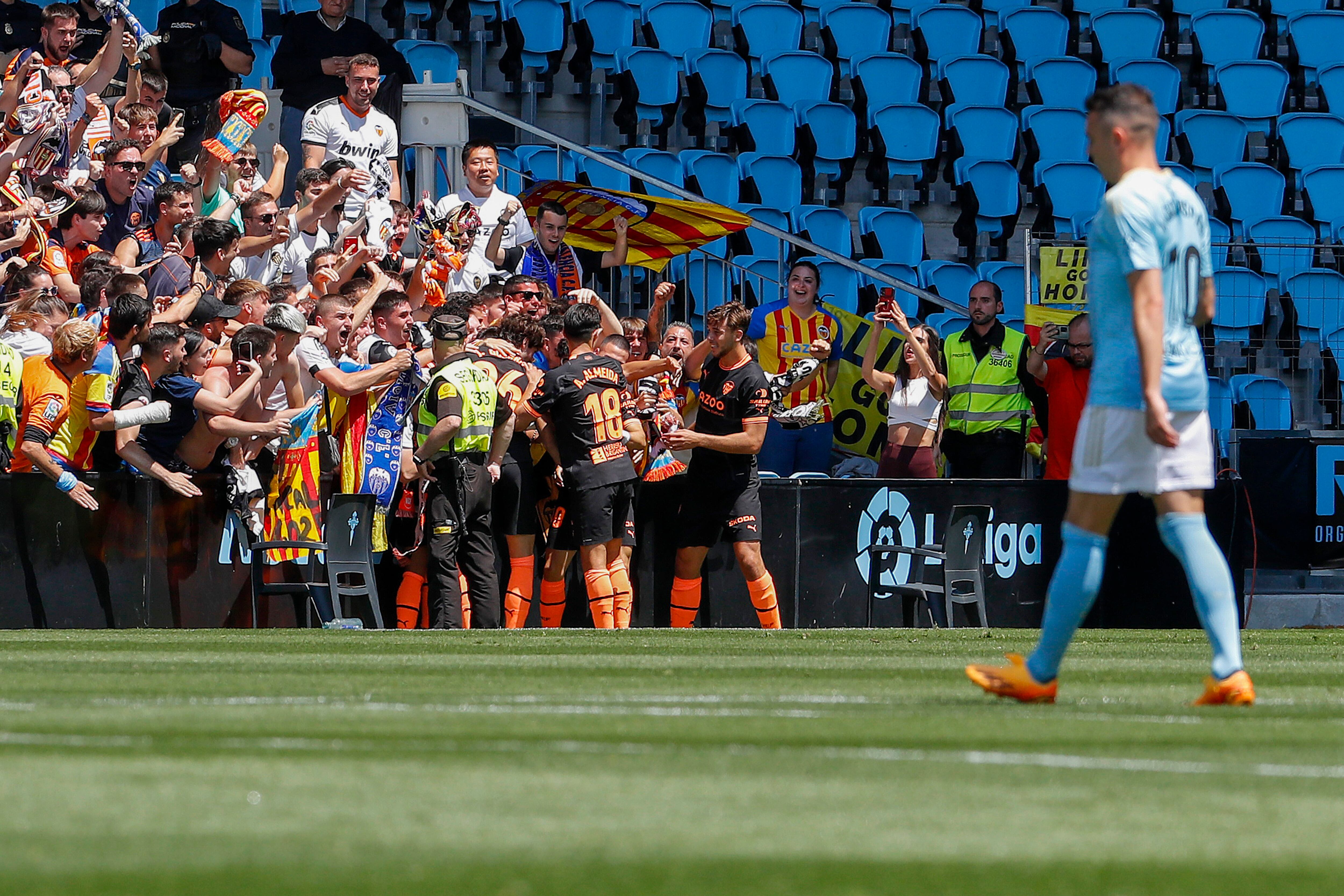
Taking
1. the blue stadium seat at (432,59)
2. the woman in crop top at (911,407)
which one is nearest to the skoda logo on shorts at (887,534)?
the woman in crop top at (911,407)

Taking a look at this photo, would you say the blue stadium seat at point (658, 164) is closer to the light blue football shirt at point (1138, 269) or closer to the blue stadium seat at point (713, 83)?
the blue stadium seat at point (713, 83)

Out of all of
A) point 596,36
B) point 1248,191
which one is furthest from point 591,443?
point 1248,191

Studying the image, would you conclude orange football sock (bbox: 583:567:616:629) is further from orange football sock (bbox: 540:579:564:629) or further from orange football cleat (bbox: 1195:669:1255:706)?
A: orange football cleat (bbox: 1195:669:1255:706)

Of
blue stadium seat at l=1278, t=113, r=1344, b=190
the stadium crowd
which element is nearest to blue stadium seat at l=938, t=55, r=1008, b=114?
blue stadium seat at l=1278, t=113, r=1344, b=190

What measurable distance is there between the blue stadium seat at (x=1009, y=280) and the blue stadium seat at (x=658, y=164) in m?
3.35

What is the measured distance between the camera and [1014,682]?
627 cm

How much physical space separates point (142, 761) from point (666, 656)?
5021 mm

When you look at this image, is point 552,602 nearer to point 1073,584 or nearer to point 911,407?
point 911,407

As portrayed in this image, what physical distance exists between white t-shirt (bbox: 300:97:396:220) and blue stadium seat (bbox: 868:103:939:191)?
263 inches

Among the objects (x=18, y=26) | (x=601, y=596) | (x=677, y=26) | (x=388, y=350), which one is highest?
(x=677, y=26)

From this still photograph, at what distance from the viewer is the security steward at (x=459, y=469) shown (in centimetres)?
1248

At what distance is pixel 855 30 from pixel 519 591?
422 inches

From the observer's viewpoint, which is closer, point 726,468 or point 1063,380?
point 726,468

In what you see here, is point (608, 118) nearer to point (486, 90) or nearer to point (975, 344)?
point (486, 90)
